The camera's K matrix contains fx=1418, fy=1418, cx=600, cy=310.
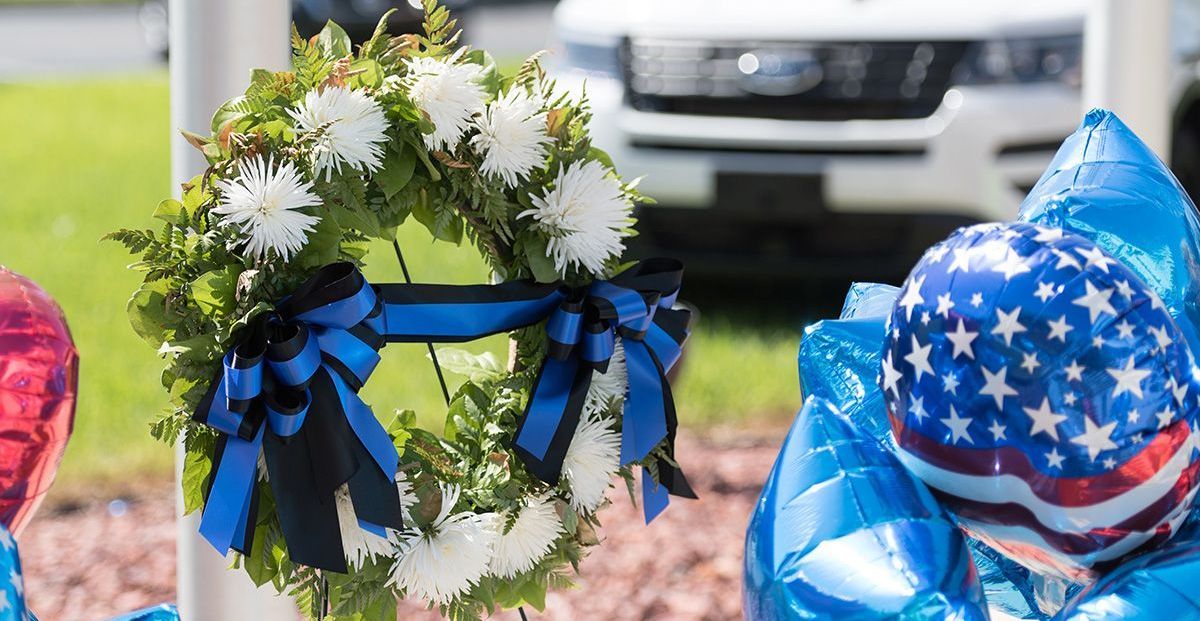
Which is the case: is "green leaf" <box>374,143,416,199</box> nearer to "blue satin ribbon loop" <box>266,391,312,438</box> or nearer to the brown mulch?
"blue satin ribbon loop" <box>266,391,312,438</box>

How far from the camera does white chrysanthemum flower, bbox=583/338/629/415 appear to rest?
171cm

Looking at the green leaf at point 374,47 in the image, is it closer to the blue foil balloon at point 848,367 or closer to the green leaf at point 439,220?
the green leaf at point 439,220

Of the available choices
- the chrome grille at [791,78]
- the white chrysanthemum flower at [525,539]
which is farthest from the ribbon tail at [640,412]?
the chrome grille at [791,78]

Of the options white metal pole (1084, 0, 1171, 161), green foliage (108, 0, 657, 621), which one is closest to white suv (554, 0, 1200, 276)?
white metal pole (1084, 0, 1171, 161)

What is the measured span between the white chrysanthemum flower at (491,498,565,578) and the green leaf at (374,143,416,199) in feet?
1.32

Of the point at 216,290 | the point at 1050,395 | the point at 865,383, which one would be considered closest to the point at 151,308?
the point at 216,290

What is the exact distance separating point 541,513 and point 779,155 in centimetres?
308

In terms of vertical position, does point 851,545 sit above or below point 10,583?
above

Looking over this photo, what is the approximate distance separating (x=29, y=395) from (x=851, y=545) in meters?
0.73

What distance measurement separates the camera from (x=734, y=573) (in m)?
3.09

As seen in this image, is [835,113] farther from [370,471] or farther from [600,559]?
[370,471]

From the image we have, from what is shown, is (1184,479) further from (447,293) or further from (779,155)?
(779,155)

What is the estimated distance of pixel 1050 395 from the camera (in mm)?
1063

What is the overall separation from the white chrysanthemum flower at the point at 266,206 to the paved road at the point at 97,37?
33.4 feet
